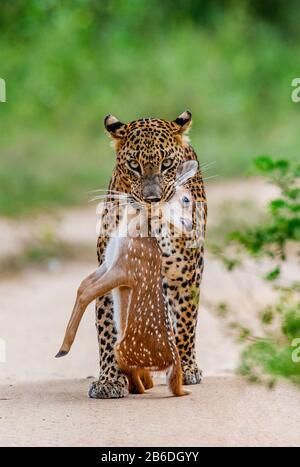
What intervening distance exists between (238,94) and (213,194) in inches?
210

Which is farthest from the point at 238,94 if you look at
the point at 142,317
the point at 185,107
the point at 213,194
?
the point at 142,317

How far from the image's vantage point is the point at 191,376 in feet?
23.9

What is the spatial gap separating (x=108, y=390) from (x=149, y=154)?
4.04 feet

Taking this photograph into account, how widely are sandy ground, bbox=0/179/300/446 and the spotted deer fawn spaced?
178 millimetres

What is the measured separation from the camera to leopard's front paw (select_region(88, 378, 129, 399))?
686 cm

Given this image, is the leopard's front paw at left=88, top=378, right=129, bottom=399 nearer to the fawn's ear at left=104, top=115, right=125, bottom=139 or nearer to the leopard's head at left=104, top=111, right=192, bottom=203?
the leopard's head at left=104, top=111, right=192, bottom=203

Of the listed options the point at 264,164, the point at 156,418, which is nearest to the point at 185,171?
the point at 264,164

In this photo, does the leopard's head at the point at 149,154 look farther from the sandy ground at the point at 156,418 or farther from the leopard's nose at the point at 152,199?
the sandy ground at the point at 156,418

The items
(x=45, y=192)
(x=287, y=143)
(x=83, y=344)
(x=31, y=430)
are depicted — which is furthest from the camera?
(x=287, y=143)

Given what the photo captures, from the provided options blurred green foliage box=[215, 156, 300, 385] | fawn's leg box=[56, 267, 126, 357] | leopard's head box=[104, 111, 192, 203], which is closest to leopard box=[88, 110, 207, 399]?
leopard's head box=[104, 111, 192, 203]

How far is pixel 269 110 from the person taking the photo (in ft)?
70.4

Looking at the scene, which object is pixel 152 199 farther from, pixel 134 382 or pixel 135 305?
pixel 134 382
